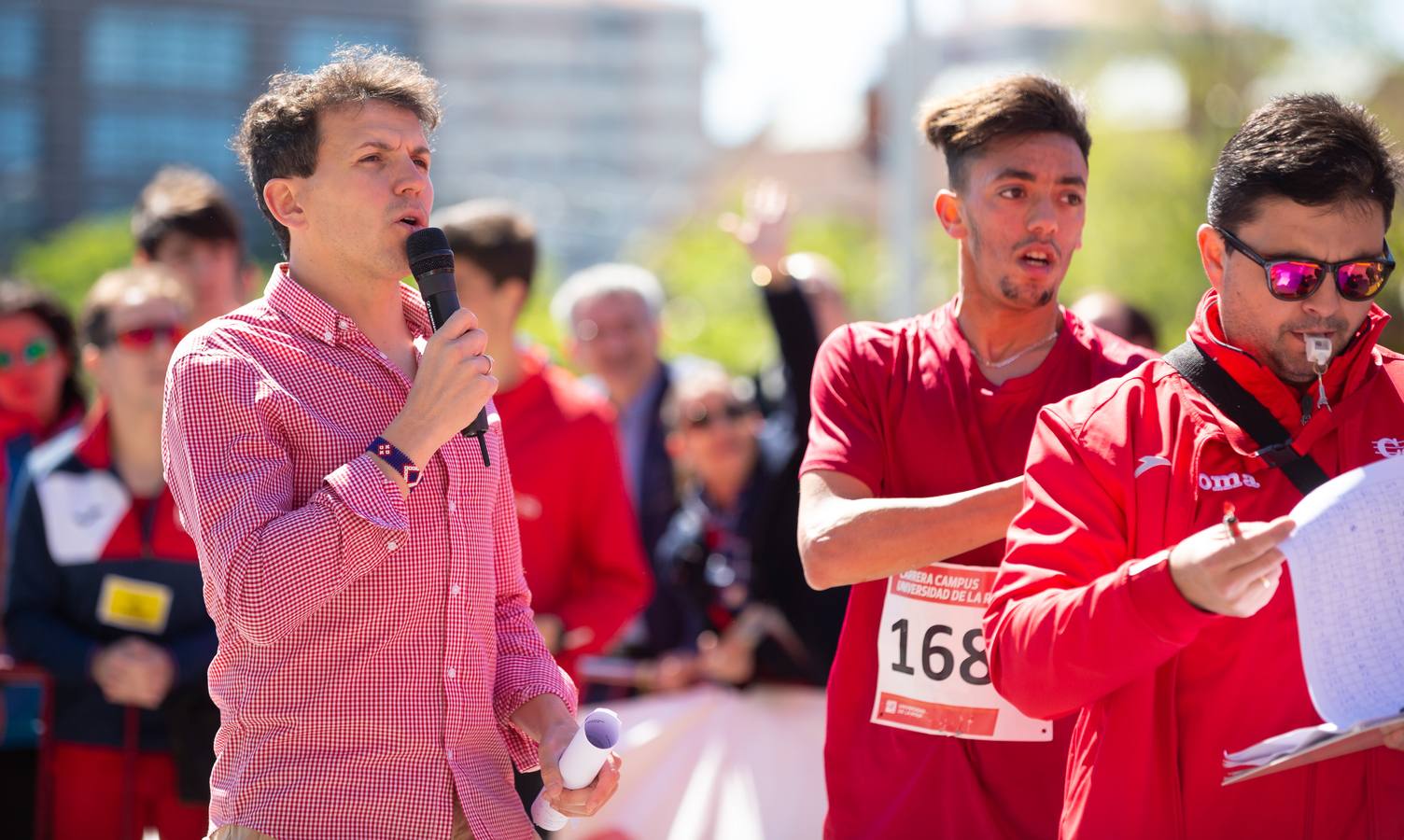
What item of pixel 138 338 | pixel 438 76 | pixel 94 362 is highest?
pixel 438 76

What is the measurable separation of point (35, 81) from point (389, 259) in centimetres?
10465

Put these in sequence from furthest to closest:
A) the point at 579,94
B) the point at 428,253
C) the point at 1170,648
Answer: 1. the point at 579,94
2. the point at 428,253
3. the point at 1170,648

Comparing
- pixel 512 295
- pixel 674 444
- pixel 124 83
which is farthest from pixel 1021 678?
pixel 124 83

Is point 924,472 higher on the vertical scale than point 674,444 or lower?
higher

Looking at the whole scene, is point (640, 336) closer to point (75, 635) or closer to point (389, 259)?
point (75, 635)

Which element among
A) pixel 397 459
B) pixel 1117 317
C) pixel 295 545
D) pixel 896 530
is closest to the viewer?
pixel 295 545

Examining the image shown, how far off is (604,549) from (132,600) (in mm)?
1524

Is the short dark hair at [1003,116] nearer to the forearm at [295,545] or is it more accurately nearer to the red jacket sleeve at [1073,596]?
the red jacket sleeve at [1073,596]

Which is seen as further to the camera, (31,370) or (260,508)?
(31,370)

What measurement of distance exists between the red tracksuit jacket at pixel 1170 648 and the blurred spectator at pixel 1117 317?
4.04 m

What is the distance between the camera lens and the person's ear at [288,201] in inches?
125

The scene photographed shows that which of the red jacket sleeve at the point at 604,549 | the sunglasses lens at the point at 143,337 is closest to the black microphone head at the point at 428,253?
the red jacket sleeve at the point at 604,549

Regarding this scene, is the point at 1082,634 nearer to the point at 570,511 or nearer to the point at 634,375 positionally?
the point at 570,511

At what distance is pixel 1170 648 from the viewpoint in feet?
7.80
